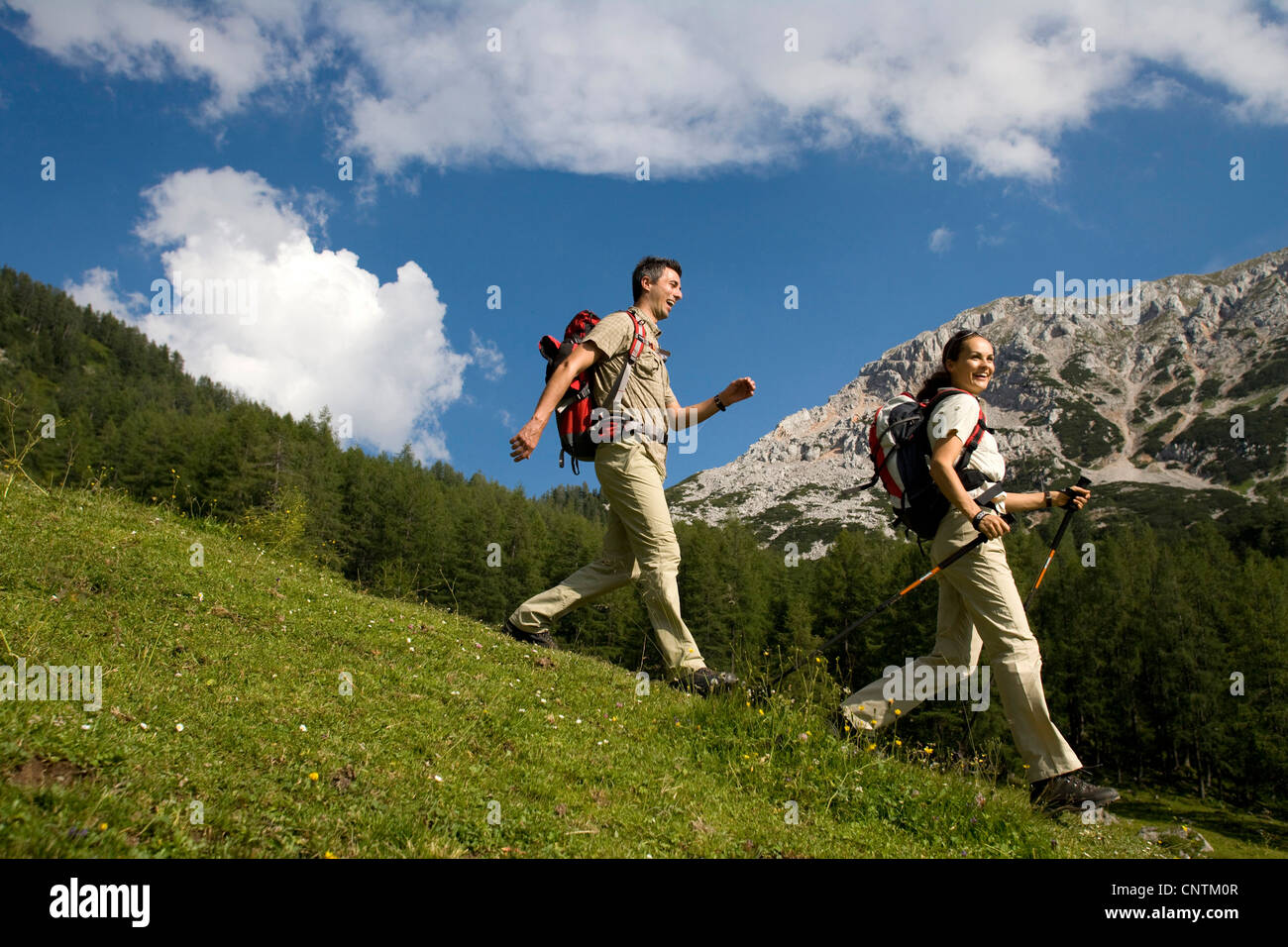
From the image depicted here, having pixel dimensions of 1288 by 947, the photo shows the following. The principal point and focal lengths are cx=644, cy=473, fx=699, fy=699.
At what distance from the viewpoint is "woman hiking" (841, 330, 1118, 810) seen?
18.5 feet

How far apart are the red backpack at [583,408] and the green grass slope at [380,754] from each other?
→ 2296 mm

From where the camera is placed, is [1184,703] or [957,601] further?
[1184,703]

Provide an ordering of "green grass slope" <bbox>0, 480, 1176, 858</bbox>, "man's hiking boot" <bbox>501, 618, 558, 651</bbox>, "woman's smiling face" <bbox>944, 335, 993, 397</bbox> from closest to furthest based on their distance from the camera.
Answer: "green grass slope" <bbox>0, 480, 1176, 858</bbox> < "woman's smiling face" <bbox>944, 335, 993, 397</bbox> < "man's hiking boot" <bbox>501, 618, 558, 651</bbox>

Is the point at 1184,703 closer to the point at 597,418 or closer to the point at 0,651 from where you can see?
the point at 597,418

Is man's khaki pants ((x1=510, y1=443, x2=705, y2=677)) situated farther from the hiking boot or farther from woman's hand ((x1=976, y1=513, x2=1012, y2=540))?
the hiking boot

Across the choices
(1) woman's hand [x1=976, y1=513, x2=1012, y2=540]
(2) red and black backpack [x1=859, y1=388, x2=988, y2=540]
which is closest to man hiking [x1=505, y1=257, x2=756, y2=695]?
(2) red and black backpack [x1=859, y1=388, x2=988, y2=540]

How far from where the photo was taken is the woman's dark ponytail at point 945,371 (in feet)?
21.9
